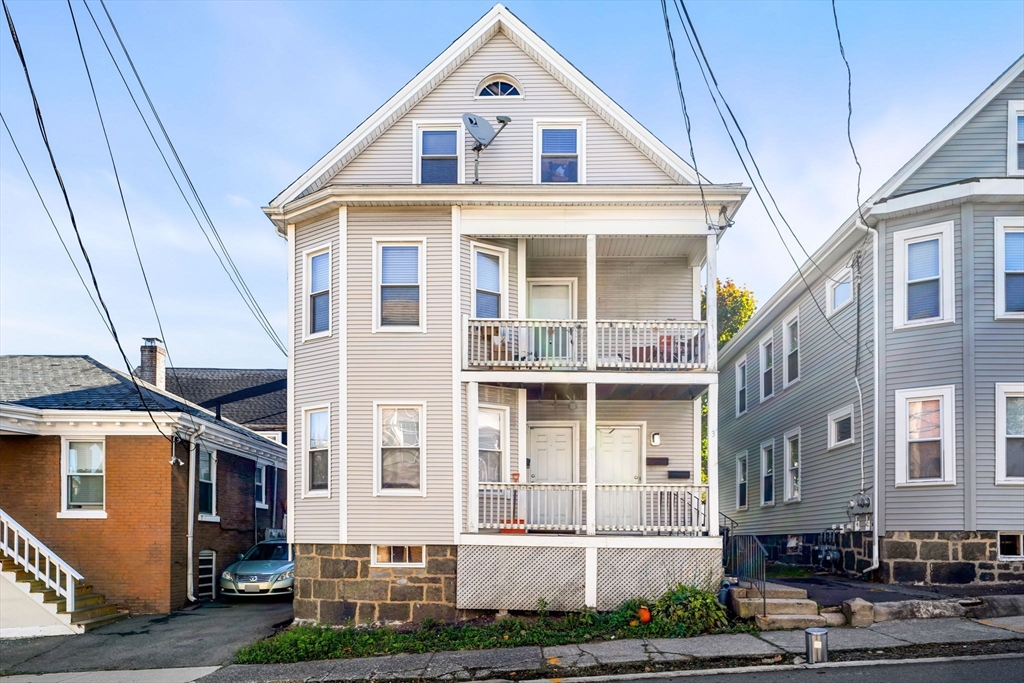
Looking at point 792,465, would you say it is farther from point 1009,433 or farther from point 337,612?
point 337,612

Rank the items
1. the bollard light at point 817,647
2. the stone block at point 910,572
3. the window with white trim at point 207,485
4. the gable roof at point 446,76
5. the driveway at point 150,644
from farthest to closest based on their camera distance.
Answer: the window with white trim at point 207,485
the gable roof at point 446,76
the stone block at point 910,572
the driveway at point 150,644
the bollard light at point 817,647

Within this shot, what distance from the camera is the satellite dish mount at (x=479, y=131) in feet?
51.3

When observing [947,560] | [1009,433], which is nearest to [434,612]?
[947,560]

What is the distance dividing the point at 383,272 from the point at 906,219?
9.10 m

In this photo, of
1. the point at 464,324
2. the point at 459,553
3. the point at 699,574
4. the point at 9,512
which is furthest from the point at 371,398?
the point at 9,512

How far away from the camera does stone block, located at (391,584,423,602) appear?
1440 centimetres

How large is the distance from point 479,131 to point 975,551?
10742 millimetres

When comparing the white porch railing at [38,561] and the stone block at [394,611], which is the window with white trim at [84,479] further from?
the stone block at [394,611]

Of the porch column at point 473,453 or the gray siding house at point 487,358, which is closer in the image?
the gray siding house at point 487,358

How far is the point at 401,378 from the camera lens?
1497cm

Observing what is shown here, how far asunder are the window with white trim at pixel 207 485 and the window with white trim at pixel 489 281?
7.27 metres

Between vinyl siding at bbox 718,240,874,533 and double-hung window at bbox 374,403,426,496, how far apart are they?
8.11 metres

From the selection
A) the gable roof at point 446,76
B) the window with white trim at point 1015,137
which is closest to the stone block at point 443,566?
the gable roof at point 446,76

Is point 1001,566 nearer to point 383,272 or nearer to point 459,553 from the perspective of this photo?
point 459,553
